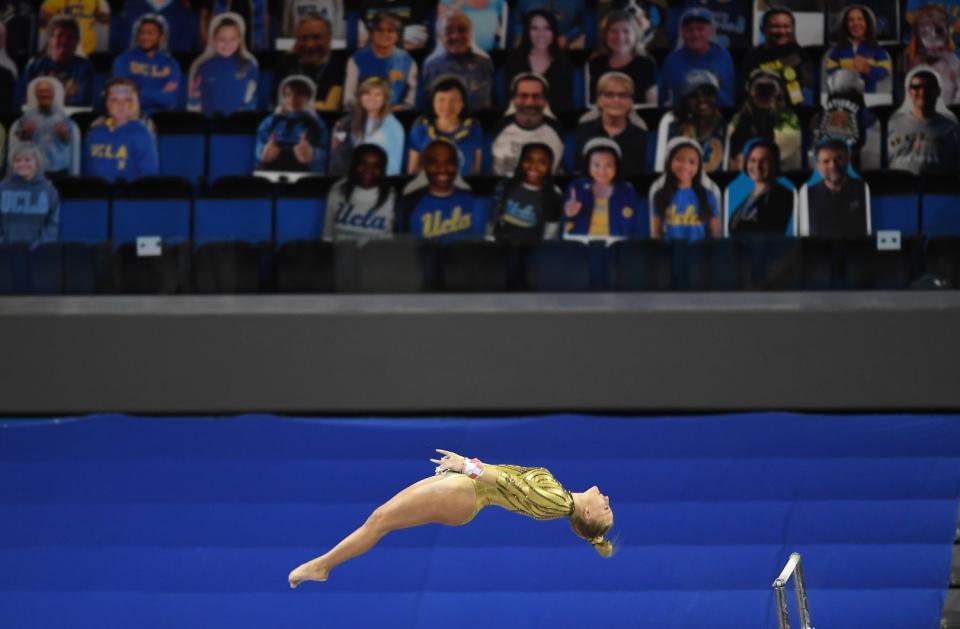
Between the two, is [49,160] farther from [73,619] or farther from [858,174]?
[858,174]

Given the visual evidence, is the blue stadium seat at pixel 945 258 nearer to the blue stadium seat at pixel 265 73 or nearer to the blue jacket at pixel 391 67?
the blue jacket at pixel 391 67

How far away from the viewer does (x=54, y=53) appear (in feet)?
22.8

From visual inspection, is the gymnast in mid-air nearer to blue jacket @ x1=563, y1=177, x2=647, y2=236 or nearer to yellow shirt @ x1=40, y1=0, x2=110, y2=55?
blue jacket @ x1=563, y1=177, x2=647, y2=236

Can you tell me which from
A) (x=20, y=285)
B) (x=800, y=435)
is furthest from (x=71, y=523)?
(x=800, y=435)

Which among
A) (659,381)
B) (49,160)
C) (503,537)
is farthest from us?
(49,160)

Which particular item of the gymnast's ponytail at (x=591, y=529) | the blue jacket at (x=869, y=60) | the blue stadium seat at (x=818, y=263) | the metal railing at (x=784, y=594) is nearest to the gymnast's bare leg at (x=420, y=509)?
the gymnast's ponytail at (x=591, y=529)

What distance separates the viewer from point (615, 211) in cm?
614

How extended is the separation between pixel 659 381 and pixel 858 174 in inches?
56.0

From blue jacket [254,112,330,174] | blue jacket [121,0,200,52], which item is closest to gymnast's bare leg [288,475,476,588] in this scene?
blue jacket [254,112,330,174]

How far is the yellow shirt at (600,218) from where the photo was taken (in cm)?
611

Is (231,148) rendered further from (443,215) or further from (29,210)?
(443,215)

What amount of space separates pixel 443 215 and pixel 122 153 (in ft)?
5.62

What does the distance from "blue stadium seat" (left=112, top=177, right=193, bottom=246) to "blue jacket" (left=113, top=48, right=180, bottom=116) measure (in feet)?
2.34

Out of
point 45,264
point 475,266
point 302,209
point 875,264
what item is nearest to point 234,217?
point 302,209
